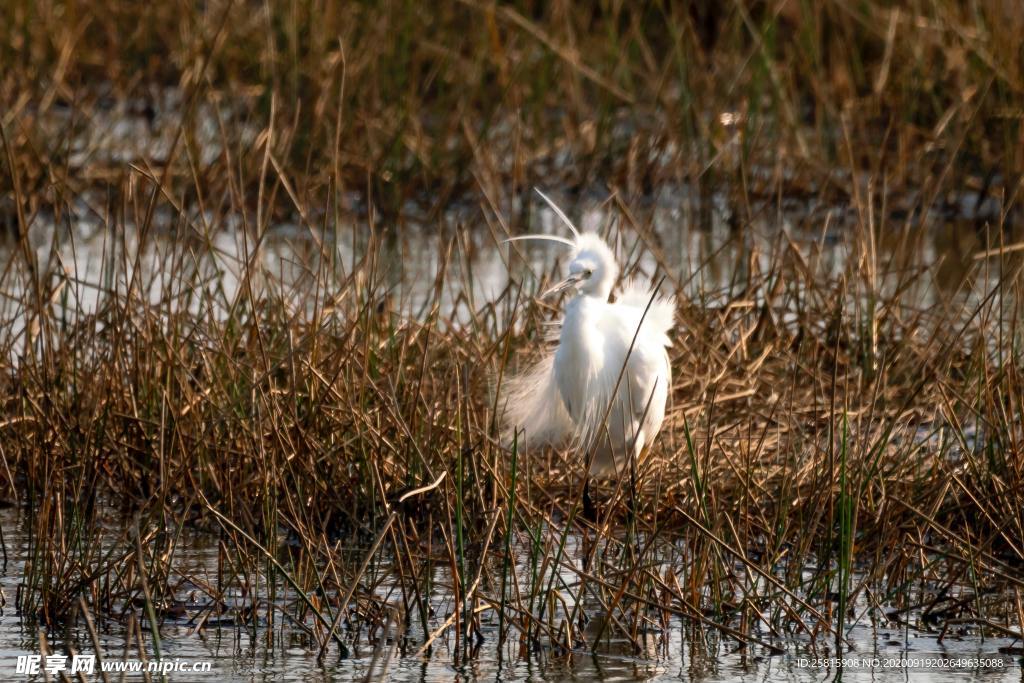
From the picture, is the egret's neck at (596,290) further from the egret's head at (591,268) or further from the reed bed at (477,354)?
the reed bed at (477,354)

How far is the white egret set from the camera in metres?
4.45

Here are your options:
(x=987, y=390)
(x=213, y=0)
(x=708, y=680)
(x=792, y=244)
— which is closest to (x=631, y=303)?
(x=792, y=244)

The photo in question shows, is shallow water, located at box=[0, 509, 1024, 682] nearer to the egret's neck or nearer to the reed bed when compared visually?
the reed bed

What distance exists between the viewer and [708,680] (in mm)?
3293

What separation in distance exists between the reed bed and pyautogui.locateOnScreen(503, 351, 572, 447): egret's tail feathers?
148 mm

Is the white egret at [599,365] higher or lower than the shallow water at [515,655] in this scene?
higher

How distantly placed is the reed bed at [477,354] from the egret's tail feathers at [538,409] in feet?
0.49

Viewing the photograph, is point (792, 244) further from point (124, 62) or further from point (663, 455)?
point (124, 62)

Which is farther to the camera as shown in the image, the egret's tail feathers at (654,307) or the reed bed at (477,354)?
the egret's tail feathers at (654,307)

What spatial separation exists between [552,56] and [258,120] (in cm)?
148

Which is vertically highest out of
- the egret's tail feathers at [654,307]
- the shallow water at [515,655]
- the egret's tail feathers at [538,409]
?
the egret's tail feathers at [654,307]

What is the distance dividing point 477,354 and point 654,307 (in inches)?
20.5

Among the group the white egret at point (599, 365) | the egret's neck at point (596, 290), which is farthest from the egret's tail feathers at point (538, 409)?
the egret's neck at point (596, 290)

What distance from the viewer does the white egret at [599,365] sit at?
4.45 m
